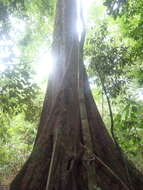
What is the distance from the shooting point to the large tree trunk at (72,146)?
2715 millimetres

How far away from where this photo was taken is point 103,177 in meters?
2.79

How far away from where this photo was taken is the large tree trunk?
271 cm

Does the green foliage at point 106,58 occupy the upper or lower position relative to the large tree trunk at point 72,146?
upper

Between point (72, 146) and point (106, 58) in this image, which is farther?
point (106, 58)

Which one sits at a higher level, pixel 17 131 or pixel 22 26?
pixel 22 26

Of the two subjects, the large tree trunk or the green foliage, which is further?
the green foliage

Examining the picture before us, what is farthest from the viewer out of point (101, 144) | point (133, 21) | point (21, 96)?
point (133, 21)

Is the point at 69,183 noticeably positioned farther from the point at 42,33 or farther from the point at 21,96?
the point at 42,33

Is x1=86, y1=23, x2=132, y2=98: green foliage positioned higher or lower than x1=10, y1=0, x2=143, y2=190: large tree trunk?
higher

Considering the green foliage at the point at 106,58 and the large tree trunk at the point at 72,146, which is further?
the green foliage at the point at 106,58

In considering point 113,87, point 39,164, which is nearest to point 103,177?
point 39,164

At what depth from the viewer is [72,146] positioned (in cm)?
288

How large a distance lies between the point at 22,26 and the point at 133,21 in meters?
3.90

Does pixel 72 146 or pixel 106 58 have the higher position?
pixel 106 58
